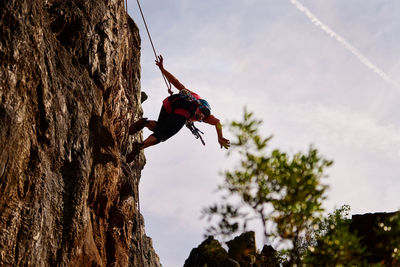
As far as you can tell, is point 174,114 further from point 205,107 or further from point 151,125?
point 205,107

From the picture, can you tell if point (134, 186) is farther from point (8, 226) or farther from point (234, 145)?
point (234, 145)

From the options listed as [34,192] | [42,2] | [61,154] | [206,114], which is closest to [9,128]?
[34,192]

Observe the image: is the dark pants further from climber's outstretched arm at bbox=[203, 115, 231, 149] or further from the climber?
climber's outstretched arm at bbox=[203, 115, 231, 149]

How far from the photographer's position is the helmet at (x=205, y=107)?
1613 cm

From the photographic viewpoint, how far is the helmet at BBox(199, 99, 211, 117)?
1613 cm

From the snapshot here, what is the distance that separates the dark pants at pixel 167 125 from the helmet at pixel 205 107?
927mm

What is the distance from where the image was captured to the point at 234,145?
8641mm

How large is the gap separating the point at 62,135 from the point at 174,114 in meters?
4.96

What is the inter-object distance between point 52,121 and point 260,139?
22.5 ft

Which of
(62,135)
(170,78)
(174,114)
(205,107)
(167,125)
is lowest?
(62,135)

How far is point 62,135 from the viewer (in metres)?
12.4

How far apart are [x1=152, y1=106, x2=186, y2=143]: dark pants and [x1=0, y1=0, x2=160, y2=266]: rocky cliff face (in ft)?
6.69

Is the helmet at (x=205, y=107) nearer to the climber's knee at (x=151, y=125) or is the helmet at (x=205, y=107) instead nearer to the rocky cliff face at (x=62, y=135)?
the climber's knee at (x=151, y=125)

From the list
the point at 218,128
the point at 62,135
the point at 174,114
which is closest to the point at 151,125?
the point at 174,114
